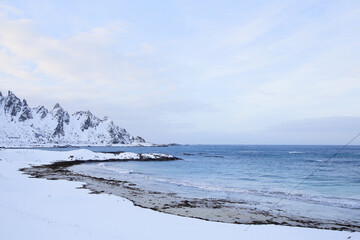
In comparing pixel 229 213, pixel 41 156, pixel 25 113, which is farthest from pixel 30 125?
pixel 229 213

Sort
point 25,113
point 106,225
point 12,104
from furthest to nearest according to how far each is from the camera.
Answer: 1. point 25,113
2. point 12,104
3. point 106,225

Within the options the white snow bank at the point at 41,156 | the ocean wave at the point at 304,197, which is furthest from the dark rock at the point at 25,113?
the ocean wave at the point at 304,197

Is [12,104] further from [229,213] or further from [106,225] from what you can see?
[229,213]

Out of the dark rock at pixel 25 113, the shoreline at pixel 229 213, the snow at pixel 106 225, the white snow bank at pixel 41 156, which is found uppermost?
the dark rock at pixel 25 113

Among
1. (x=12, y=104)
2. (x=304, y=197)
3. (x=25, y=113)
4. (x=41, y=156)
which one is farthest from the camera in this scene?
(x=25, y=113)

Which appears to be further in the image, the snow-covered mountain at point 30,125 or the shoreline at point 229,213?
the snow-covered mountain at point 30,125

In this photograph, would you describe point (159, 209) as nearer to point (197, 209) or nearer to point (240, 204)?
point (197, 209)

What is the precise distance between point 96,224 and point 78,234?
1815 millimetres

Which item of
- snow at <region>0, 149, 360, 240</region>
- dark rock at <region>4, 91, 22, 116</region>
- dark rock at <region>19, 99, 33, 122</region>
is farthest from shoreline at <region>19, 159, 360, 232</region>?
dark rock at <region>19, 99, 33, 122</region>

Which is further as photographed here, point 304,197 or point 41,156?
point 41,156

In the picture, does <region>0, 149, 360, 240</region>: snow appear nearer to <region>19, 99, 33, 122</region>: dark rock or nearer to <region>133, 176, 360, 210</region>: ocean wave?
<region>133, 176, 360, 210</region>: ocean wave

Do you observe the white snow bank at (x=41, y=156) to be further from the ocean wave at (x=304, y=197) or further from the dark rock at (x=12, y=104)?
the dark rock at (x=12, y=104)

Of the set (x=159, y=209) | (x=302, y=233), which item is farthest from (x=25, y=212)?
(x=302, y=233)

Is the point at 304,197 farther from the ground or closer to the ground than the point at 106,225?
closer to the ground
